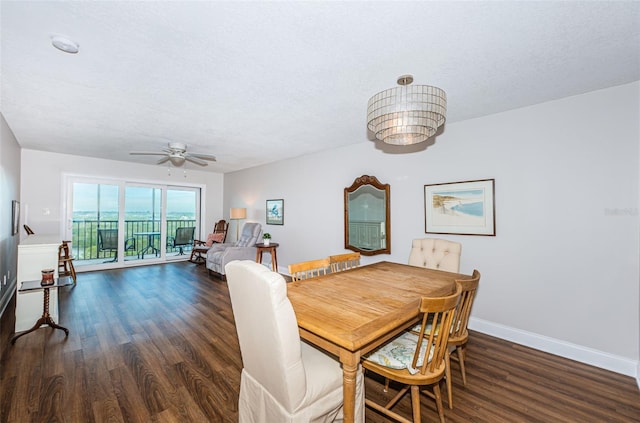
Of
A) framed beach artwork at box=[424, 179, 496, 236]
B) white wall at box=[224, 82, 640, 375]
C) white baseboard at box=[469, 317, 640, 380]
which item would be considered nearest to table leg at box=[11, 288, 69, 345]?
white wall at box=[224, 82, 640, 375]

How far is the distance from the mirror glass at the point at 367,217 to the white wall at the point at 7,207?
443 cm

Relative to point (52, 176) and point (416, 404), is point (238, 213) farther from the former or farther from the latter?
point (416, 404)

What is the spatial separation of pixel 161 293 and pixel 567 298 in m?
5.21

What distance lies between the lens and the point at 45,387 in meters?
2.02

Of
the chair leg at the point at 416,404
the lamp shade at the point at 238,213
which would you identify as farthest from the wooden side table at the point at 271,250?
the chair leg at the point at 416,404

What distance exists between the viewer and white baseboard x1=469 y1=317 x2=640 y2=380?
7.48 ft

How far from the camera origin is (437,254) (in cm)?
284

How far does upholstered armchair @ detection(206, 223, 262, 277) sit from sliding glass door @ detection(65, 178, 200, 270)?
73.2 inches

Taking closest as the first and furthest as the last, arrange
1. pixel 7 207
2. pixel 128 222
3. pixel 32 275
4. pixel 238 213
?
pixel 32 275, pixel 7 207, pixel 128 222, pixel 238 213

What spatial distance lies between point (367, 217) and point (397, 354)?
2.66 m

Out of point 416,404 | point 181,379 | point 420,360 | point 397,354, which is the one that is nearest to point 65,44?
point 181,379

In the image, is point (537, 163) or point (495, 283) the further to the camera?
point (495, 283)

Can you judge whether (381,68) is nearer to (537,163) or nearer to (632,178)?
(537,163)

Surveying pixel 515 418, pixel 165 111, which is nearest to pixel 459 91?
pixel 515 418
